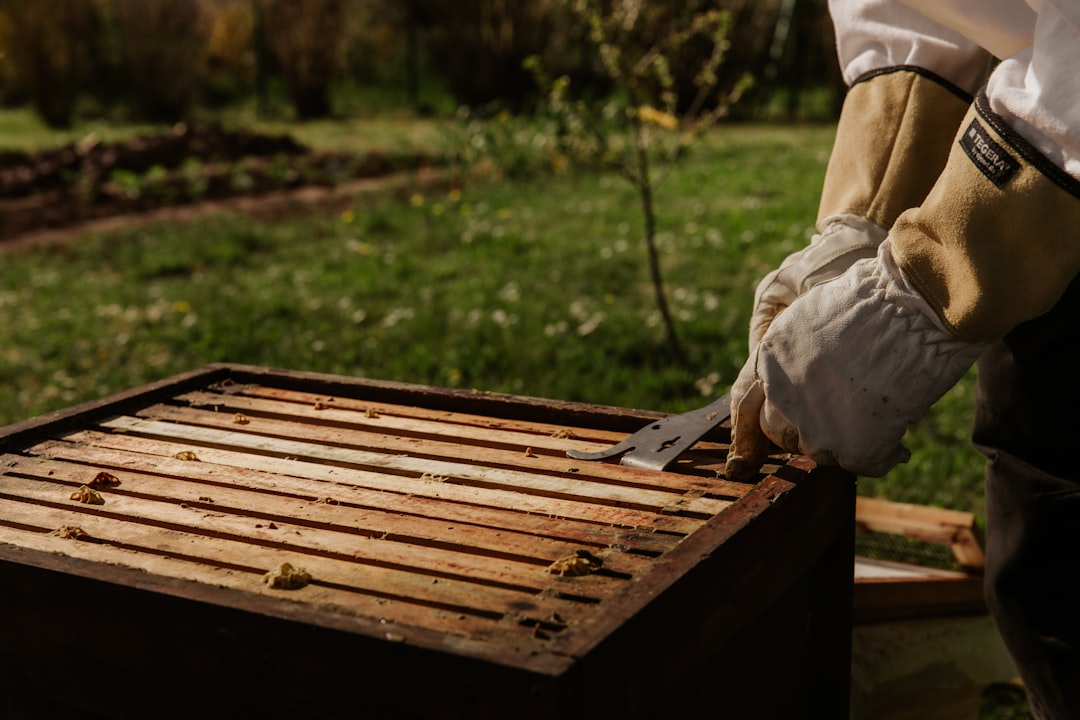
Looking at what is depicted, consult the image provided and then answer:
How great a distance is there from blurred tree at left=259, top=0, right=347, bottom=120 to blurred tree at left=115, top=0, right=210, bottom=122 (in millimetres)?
996

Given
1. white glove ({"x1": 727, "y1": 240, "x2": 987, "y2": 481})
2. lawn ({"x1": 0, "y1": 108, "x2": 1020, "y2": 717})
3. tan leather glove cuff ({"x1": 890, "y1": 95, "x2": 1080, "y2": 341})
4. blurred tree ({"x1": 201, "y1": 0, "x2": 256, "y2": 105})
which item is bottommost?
blurred tree ({"x1": 201, "y1": 0, "x2": 256, "y2": 105})

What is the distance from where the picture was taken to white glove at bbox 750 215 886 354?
1.88 meters

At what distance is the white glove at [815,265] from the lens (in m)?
1.88

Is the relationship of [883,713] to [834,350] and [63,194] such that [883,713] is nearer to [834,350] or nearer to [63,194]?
[834,350]

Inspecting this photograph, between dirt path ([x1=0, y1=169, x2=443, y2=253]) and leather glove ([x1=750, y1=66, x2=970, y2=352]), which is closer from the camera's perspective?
leather glove ([x1=750, y1=66, x2=970, y2=352])

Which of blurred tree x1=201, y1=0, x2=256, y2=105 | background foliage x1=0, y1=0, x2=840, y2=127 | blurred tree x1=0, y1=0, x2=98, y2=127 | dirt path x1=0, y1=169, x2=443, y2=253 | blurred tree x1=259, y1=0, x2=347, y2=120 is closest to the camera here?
dirt path x1=0, y1=169, x2=443, y2=253

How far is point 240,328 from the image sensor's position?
511 cm

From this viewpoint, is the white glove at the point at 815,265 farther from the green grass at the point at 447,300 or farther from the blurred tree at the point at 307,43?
the blurred tree at the point at 307,43

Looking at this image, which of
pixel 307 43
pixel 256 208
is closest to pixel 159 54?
pixel 307 43

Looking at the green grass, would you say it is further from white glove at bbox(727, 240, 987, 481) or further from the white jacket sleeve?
white glove at bbox(727, 240, 987, 481)

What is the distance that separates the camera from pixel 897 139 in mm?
1932

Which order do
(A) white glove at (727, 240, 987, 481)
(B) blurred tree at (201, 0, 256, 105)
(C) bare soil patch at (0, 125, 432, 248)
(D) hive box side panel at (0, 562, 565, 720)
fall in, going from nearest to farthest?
(D) hive box side panel at (0, 562, 565, 720) < (A) white glove at (727, 240, 987, 481) < (C) bare soil patch at (0, 125, 432, 248) < (B) blurred tree at (201, 0, 256, 105)

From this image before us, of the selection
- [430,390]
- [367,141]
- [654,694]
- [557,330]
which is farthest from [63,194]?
[654,694]

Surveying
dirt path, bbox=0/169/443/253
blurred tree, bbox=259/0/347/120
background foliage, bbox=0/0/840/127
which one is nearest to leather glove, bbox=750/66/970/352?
dirt path, bbox=0/169/443/253
